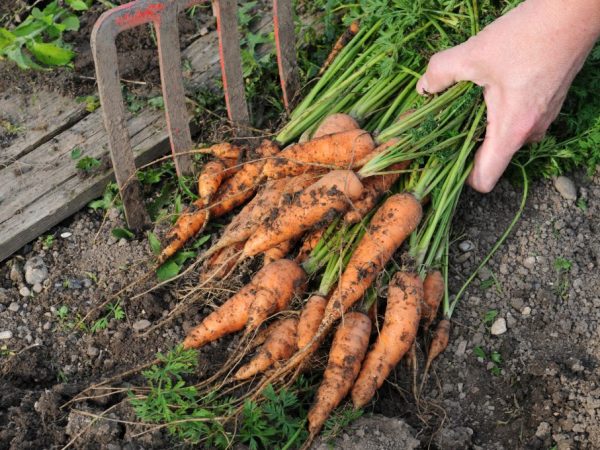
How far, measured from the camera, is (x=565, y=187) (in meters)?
3.19

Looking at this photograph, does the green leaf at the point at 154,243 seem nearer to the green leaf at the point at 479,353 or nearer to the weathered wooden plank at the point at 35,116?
the weathered wooden plank at the point at 35,116

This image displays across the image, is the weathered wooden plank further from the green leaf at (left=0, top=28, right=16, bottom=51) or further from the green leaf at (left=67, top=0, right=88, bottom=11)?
the green leaf at (left=67, top=0, right=88, bottom=11)

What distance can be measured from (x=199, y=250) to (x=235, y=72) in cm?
77

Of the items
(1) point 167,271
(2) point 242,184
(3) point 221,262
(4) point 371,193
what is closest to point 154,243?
(1) point 167,271

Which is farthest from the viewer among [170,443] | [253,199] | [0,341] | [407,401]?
[253,199]

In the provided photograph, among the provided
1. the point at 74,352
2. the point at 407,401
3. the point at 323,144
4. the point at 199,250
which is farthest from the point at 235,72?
the point at 407,401

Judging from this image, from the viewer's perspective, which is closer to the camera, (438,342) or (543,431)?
(543,431)

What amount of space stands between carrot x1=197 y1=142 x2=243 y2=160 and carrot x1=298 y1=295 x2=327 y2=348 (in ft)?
2.64

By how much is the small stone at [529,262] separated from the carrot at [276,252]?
938 mm

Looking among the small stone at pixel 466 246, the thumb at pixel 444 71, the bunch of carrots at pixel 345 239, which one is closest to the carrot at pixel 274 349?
the bunch of carrots at pixel 345 239

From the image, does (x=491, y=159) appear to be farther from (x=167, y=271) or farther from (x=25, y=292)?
(x=25, y=292)

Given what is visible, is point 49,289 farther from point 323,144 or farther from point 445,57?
point 445,57

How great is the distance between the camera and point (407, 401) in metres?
2.68

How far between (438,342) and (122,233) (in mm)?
1353
